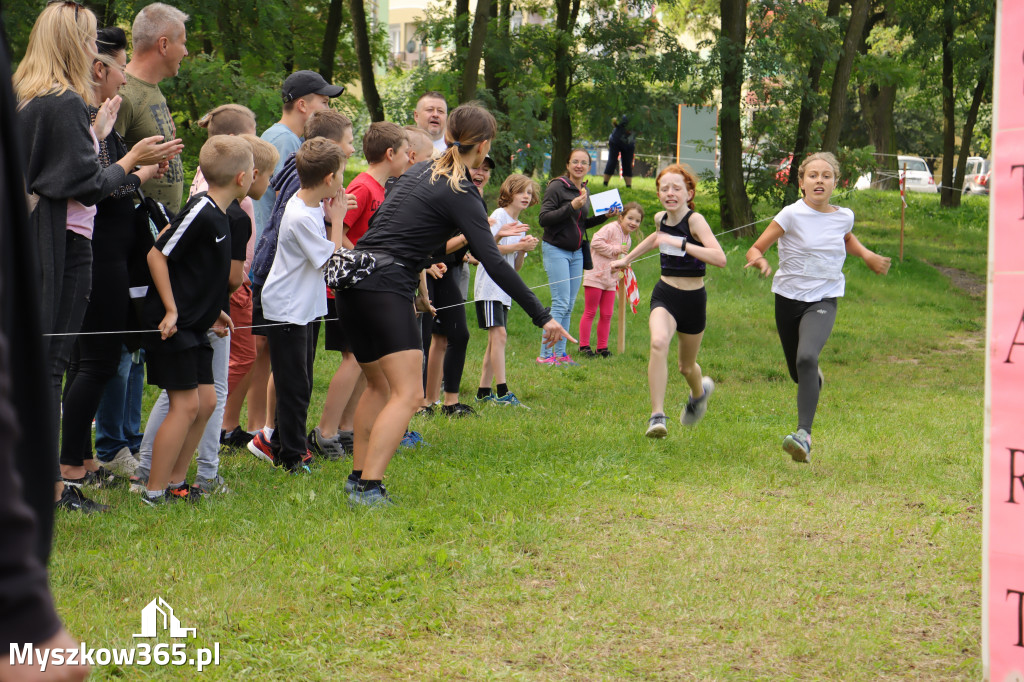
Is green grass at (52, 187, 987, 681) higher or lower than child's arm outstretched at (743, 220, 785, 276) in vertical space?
lower

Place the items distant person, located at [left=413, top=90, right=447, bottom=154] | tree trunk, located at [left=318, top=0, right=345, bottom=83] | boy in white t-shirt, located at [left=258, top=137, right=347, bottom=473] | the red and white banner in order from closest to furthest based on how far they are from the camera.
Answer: the red and white banner
boy in white t-shirt, located at [left=258, top=137, right=347, bottom=473]
distant person, located at [left=413, top=90, right=447, bottom=154]
tree trunk, located at [left=318, top=0, right=345, bottom=83]

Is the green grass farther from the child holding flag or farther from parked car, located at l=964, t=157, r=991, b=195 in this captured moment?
parked car, located at l=964, t=157, r=991, b=195

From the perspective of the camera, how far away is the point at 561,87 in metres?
21.1

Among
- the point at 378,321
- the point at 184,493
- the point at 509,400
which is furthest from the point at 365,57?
the point at 184,493

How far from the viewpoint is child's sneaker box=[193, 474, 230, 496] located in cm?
565

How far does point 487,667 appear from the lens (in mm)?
3713

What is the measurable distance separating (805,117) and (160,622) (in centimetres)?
1867

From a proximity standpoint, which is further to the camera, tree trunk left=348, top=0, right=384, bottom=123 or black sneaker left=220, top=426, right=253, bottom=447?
tree trunk left=348, top=0, right=384, bottom=123

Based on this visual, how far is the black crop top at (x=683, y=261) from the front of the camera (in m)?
7.37

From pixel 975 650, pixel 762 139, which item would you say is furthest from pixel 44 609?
pixel 762 139

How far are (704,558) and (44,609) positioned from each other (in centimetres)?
417

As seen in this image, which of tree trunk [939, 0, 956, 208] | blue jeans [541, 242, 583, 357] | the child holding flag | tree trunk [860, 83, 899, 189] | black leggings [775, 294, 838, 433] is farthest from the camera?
tree trunk [860, 83, 899, 189]

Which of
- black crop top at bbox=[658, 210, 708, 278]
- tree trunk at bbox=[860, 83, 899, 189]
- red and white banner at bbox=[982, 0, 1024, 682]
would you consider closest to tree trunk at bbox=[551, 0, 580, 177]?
black crop top at bbox=[658, 210, 708, 278]

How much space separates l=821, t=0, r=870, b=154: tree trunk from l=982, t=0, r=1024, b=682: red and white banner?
16.0m
